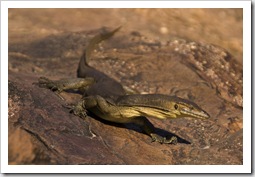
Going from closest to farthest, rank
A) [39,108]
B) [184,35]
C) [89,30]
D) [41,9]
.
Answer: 1. [39,108]
2. [89,30]
3. [184,35]
4. [41,9]

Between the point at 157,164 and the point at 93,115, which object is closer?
the point at 157,164

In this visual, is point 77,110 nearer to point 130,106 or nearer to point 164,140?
point 130,106

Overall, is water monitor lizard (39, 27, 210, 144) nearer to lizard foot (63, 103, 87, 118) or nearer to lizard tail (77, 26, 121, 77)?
lizard foot (63, 103, 87, 118)

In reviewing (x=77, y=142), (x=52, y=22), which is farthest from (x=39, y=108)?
(x=52, y=22)

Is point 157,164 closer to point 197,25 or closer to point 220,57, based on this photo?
point 220,57

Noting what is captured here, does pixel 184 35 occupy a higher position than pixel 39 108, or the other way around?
pixel 184 35

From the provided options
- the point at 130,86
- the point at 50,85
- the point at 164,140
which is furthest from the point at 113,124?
the point at 130,86

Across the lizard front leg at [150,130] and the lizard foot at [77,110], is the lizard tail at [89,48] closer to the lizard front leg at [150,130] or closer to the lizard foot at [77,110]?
the lizard foot at [77,110]
